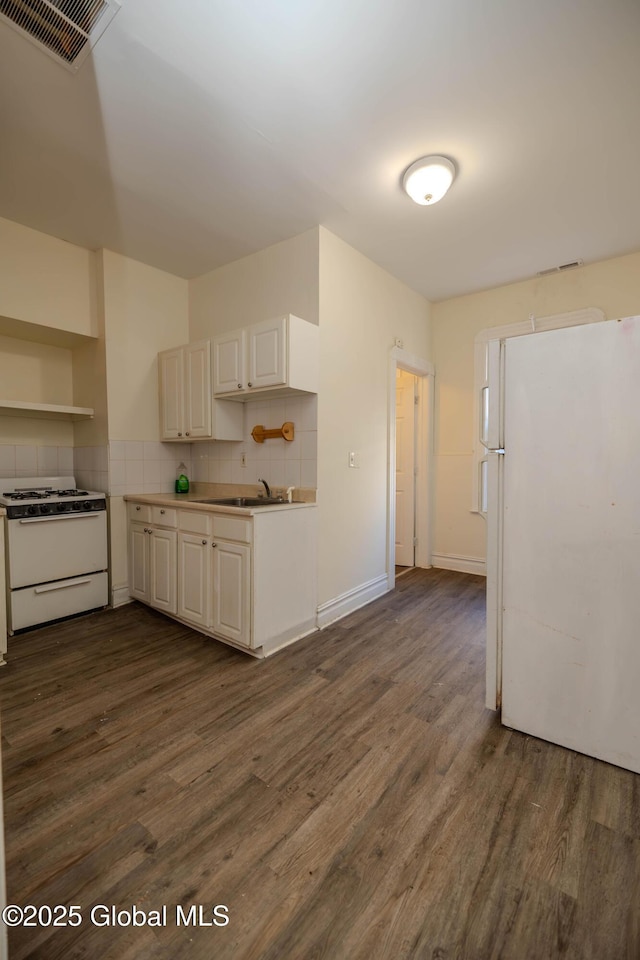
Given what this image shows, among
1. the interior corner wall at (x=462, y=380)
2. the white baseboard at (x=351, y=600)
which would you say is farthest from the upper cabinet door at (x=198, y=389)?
the interior corner wall at (x=462, y=380)

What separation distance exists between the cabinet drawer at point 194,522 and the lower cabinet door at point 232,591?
141mm

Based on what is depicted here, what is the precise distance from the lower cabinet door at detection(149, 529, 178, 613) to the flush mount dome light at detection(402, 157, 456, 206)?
8.68ft

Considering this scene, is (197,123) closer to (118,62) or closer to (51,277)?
(118,62)

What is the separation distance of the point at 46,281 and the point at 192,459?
5.69 feet

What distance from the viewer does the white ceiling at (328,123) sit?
1550mm

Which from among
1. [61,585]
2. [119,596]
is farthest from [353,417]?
[61,585]

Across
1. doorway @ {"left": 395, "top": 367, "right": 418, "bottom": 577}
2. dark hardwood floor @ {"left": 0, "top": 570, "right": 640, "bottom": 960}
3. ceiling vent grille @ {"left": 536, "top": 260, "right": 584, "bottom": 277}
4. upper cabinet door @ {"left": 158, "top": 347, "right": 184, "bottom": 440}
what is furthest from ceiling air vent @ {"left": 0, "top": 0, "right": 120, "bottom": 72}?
ceiling vent grille @ {"left": 536, "top": 260, "right": 584, "bottom": 277}

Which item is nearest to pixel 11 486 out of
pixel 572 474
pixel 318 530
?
A: pixel 318 530

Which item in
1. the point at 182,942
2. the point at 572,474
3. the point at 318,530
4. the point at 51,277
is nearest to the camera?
the point at 182,942

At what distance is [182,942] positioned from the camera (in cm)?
102

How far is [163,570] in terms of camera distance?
299 centimetres

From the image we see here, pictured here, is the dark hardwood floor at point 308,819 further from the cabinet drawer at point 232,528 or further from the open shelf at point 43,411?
the open shelf at point 43,411

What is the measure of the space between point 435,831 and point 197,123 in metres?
3.09

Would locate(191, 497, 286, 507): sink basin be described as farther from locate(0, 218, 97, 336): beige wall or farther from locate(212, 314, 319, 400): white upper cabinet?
locate(0, 218, 97, 336): beige wall
